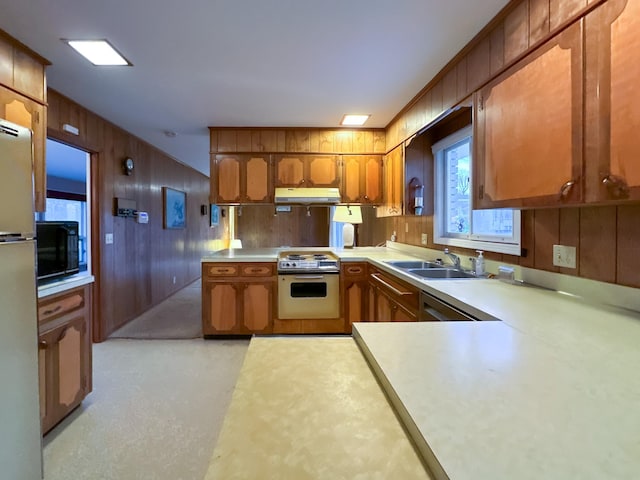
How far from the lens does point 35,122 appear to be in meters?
2.28

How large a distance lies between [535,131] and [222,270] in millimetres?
2952

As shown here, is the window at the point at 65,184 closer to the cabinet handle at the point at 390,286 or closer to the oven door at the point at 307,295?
the oven door at the point at 307,295

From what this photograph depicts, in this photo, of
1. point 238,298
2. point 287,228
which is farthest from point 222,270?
point 287,228

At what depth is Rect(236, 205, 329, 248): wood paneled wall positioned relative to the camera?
7691mm

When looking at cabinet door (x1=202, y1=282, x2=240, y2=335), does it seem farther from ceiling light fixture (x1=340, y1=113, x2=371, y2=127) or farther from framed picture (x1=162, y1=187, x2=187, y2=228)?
framed picture (x1=162, y1=187, x2=187, y2=228)

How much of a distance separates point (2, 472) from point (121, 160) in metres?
3.45

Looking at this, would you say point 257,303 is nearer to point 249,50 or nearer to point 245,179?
point 245,179

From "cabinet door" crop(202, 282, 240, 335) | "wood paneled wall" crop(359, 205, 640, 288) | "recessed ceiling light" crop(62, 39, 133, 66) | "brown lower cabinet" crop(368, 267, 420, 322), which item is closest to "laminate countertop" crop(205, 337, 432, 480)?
"wood paneled wall" crop(359, 205, 640, 288)

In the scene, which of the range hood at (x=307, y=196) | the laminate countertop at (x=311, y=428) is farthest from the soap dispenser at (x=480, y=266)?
the range hood at (x=307, y=196)

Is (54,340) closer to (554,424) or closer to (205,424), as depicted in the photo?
(205,424)

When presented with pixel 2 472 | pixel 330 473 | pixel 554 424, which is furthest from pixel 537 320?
pixel 2 472

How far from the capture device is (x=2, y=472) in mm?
1359

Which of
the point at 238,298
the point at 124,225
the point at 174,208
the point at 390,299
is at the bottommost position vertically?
the point at 238,298

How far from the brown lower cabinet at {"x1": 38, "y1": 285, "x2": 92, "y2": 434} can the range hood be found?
83.7 inches
